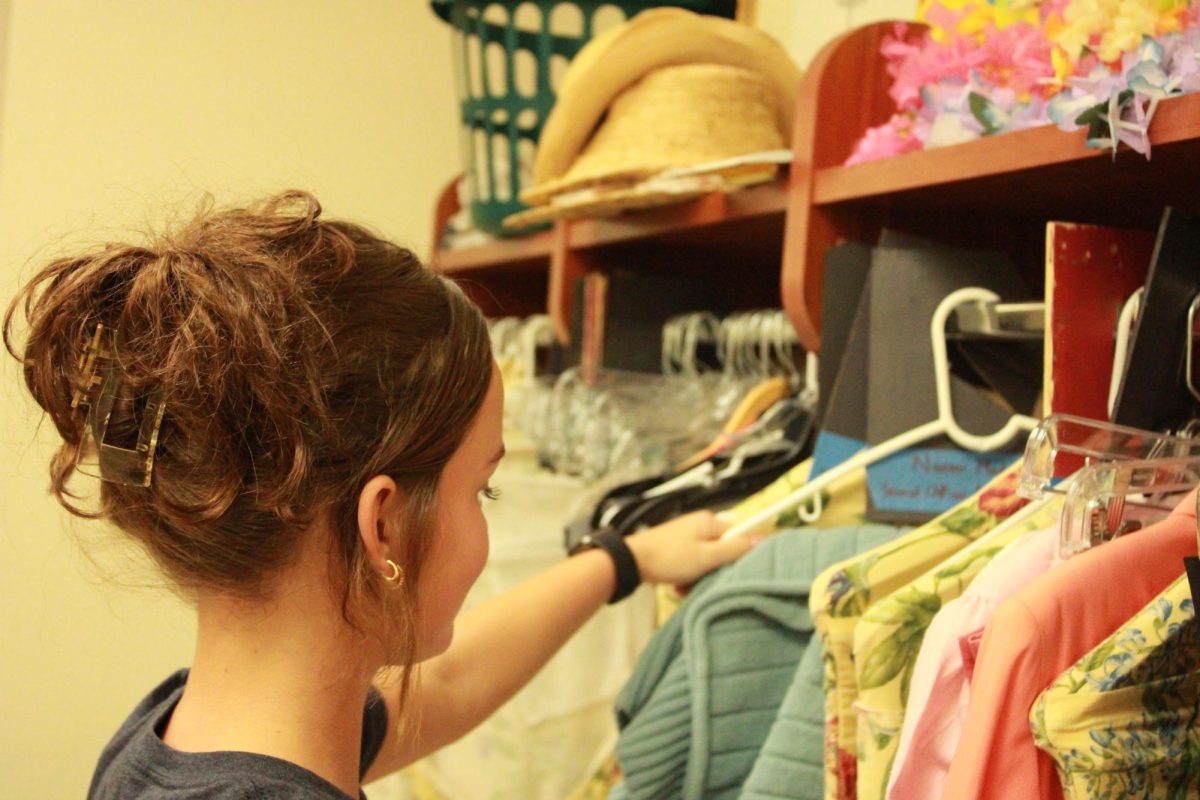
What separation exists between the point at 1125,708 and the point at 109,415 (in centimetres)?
57

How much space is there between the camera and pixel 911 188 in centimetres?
83

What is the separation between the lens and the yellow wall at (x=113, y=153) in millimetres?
1536

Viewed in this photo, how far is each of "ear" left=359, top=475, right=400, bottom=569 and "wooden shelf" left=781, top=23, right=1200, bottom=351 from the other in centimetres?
43

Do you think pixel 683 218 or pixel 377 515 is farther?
pixel 683 218

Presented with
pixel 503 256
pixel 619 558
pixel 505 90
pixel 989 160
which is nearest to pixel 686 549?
pixel 619 558

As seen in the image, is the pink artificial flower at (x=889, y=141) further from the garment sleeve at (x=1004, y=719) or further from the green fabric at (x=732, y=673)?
the garment sleeve at (x=1004, y=719)

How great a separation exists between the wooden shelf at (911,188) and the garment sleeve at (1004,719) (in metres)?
0.34

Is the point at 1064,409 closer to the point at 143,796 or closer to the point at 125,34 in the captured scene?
the point at 143,796

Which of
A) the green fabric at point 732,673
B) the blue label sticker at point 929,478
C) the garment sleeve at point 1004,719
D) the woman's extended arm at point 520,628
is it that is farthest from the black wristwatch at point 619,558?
the garment sleeve at point 1004,719

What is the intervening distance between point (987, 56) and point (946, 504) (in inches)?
13.5

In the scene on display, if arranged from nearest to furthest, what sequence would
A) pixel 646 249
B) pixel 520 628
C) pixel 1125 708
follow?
pixel 1125 708 → pixel 520 628 → pixel 646 249

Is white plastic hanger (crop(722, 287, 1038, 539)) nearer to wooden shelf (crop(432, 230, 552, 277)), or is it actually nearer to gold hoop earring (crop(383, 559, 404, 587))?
gold hoop earring (crop(383, 559, 404, 587))

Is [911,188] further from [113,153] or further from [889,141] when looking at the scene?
[113,153]

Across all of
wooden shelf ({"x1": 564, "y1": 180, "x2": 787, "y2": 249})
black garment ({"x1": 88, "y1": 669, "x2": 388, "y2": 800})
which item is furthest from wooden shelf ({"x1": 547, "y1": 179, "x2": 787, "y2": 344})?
black garment ({"x1": 88, "y1": 669, "x2": 388, "y2": 800})
